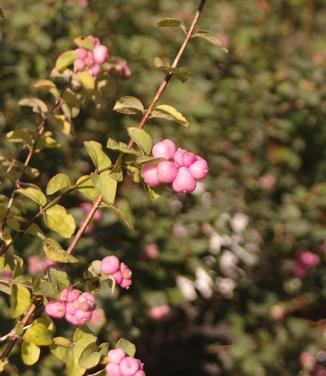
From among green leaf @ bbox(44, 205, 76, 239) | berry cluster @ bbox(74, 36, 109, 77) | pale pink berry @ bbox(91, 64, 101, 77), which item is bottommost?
green leaf @ bbox(44, 205, 76, 239)

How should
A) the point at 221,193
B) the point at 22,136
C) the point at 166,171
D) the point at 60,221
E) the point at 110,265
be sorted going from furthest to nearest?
the point at 221,193 → the point at 22,136 → the point at 60,221 → the point at 110,265 → the point at 166,171

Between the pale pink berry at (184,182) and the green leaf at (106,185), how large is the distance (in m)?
0.12

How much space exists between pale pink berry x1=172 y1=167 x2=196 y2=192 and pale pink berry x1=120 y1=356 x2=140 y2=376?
0.96 feet

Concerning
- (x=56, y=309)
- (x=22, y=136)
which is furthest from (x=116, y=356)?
Answer: (x=22, y=136)

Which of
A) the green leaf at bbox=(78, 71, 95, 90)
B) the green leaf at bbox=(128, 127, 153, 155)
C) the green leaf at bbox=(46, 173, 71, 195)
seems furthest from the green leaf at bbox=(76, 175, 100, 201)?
the green leaf at bbox=(78, 71, 95, 90)

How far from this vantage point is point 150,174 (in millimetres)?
1224

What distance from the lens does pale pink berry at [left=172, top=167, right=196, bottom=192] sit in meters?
1.20

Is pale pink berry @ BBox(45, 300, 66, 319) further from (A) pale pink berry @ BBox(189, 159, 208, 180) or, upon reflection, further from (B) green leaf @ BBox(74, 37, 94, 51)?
(B) green leaf @ BBox(74, 37, 94, 51)

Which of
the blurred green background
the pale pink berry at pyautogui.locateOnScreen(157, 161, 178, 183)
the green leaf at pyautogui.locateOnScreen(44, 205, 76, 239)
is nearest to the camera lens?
the pale pink berry at pyautogui.locateOnScreen(157, 161, 178, 183)

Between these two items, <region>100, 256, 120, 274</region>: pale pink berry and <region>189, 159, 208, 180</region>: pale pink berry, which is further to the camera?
<region>100, 256, 120, 274</region>: pale pink berry

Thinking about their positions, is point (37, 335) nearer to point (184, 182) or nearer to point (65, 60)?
point (184, 182)

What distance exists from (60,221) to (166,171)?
0.32 meters

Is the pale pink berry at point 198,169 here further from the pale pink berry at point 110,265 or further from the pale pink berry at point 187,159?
the pale pink berry at point 110,265

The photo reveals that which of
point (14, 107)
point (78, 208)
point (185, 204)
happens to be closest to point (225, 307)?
point (185, 204)
